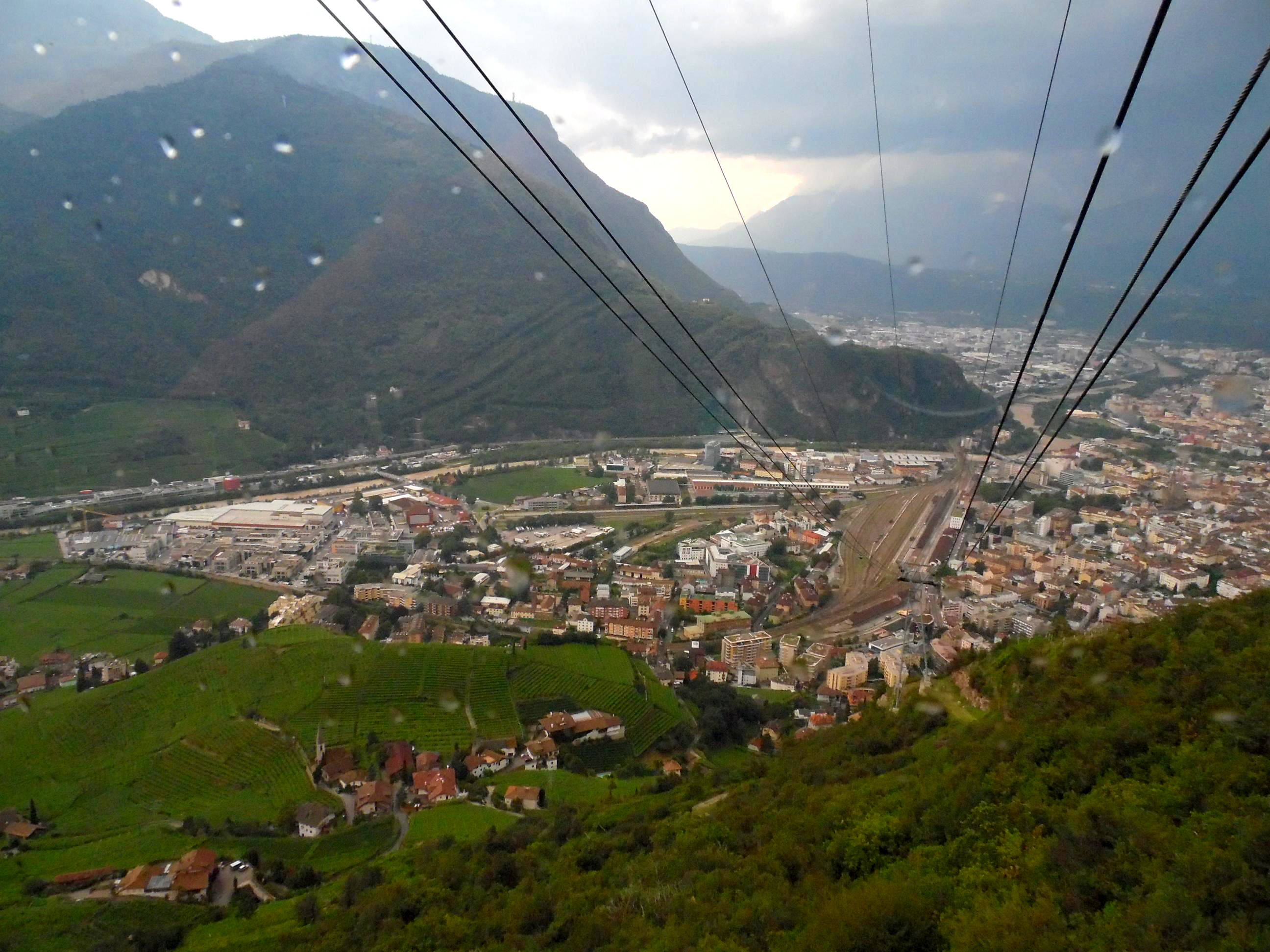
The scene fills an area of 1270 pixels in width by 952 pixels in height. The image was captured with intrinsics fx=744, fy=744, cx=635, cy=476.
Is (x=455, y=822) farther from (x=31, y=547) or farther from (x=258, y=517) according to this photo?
(x=31, y=547)

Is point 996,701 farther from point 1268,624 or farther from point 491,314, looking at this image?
point 491,314

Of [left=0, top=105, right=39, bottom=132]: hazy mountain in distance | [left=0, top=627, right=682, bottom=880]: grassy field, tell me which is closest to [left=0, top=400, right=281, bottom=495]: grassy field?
[left=0, top=627, right=682, bottom=880]: grassy field

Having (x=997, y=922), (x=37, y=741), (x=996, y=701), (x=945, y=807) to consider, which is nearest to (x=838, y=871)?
(x=945, y=807)

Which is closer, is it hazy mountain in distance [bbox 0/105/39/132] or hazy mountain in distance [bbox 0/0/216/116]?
hazy mountain in distance [bbox 0/105/39/132]

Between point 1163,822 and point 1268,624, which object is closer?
point 1163,822

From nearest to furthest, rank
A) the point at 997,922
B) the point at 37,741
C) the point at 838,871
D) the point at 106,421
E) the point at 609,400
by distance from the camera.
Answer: the point at 997,922
the point at 838,871
the point at 37,741
the point at 106,421
the point at 609,400

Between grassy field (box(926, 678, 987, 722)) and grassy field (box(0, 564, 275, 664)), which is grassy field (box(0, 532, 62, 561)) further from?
grassy field (box(926, 678, 987, 722))
